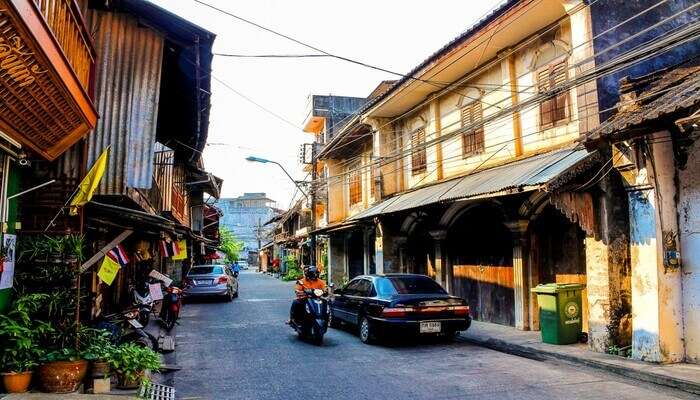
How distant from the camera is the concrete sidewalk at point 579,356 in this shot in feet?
22.1

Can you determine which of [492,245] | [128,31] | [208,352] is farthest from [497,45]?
[208,352]

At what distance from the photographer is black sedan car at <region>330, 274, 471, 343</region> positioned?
9.70 meters

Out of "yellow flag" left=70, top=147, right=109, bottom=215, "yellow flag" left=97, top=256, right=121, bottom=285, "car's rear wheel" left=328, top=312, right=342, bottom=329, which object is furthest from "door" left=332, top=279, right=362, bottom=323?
"yellow flag" left=70, top=147, right=109, bottom=215

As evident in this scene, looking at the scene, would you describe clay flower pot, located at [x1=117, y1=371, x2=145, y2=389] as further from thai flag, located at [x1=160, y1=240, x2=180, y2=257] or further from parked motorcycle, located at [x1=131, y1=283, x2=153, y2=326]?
thai flag, located at [x1=160, y1=240, x2=180, y2=257]

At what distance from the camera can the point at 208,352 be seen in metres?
9.71

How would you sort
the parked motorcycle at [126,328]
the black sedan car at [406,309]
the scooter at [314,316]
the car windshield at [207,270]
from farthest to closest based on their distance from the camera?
the car windshield at [207,270] < the scooter at [314,316] < the black sedan car at [406,309] < the parked motorcycle at [126,328]

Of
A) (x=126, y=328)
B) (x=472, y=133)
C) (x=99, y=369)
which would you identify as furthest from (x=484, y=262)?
(x=99, y=369)

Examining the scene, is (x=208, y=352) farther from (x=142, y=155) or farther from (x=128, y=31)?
(x=128, y=31)

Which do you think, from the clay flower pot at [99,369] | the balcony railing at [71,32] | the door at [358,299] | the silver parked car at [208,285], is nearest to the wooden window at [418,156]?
the door at [358,299]

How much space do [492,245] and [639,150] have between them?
5.55 m

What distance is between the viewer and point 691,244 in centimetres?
784

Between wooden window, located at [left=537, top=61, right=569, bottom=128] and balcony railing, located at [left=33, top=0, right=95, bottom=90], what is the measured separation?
8263mm

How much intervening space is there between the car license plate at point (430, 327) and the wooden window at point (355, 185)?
44.4 feet

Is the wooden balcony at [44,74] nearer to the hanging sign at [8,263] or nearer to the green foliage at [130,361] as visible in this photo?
the hanging sign at [8,263]
